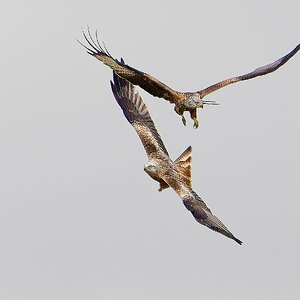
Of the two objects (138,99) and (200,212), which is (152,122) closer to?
(138,99)

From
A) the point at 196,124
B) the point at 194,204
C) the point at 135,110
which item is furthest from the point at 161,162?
the point at 135,110

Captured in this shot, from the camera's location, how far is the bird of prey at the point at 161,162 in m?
41.1

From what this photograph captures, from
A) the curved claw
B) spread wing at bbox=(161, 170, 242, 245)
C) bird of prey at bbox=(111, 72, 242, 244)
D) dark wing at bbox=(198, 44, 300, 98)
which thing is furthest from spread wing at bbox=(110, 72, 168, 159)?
the curved claw

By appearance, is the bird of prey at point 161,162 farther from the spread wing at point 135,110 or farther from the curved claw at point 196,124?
the curved claw at point 196,124

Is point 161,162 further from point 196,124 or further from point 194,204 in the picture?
point 194,204

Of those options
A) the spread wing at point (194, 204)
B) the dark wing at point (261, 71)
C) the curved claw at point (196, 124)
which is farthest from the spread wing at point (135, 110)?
the curved claw at point (196, 124)

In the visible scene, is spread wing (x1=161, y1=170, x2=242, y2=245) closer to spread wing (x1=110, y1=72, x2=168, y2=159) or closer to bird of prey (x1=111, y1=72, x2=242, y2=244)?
bird of prey (x1=111, y1=72, x2=242, y2=244)

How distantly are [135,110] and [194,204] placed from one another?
7548mm

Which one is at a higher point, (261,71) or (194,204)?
(261,71)

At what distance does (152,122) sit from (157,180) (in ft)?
13.7

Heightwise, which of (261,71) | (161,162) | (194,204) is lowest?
(194,204)

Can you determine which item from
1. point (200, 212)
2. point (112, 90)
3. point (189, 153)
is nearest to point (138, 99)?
point (112, 90)

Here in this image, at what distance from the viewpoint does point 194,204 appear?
4194cm

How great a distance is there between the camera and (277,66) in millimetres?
44031
